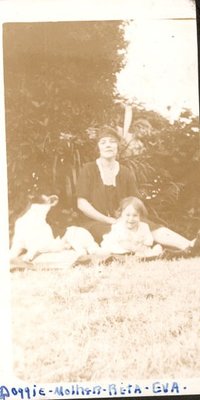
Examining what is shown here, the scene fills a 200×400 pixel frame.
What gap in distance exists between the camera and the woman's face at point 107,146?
0.69 m

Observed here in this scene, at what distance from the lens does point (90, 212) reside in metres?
0.68

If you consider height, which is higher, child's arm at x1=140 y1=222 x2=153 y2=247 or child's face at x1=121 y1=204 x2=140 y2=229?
child's face at x1=121 y1=204 x2=140 y2=229

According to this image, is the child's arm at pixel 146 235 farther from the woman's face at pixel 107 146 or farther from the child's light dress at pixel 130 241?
the woman's face at pixel 107 146

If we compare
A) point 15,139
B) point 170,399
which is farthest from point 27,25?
point 170,399

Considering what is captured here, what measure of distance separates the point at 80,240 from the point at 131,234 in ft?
0.25

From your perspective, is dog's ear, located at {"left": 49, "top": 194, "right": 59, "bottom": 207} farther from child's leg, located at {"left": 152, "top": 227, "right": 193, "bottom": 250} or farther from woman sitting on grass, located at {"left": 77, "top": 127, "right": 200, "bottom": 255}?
child's leg, located at {"left": 152, "top": 227, "right": 193, "bottom": 250}

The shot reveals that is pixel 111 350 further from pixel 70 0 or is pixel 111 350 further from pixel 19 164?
pixel 70 0

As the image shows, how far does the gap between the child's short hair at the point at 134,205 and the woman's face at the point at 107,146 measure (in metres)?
0.07

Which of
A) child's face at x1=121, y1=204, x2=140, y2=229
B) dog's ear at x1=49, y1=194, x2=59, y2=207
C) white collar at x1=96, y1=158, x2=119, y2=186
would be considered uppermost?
white collar at x1=96, y1=158, x2=119, y2=186

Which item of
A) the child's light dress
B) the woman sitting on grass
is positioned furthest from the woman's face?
the child's light dress

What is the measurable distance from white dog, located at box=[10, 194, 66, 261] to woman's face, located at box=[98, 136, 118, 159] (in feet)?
0.36

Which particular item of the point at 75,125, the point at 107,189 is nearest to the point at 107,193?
the point at 107,189

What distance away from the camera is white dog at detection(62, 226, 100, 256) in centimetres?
68

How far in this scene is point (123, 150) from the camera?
0.69 m
